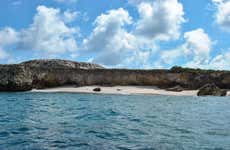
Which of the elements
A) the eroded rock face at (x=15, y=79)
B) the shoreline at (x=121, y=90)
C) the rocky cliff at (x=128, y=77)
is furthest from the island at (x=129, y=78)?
the eroded rock face at (x=15, y=79)

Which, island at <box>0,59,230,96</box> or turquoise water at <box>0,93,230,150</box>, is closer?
turquoise water at <box>0,93,230,150</box>

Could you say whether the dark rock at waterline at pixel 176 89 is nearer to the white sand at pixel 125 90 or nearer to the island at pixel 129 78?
the island at pixel 129 78

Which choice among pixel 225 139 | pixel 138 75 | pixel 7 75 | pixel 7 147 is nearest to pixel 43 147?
pixel 7 147

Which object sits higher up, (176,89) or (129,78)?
(129,78)

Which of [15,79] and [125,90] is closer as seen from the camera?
[15,79]

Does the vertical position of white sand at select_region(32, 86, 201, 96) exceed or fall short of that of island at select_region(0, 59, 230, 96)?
it falls short

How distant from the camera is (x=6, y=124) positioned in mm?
17031

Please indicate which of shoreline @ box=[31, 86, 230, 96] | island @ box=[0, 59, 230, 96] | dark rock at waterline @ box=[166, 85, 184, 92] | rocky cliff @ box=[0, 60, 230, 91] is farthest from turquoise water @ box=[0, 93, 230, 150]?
rocky cliff @ box=[0, 60, 230, 91]

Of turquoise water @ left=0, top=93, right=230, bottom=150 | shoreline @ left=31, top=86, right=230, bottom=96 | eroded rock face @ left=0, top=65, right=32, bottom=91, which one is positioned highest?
eroded rock face @ left=0, top=65, right=32, bottom=91

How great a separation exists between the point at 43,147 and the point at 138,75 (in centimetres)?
4453

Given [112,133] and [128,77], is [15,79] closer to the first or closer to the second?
[128,77]

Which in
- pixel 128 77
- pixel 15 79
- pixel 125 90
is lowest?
pixel 125 90

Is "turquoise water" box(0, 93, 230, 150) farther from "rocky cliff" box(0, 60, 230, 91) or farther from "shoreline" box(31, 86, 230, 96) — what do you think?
"rocky cliff" box(0, 60, 230, 91)

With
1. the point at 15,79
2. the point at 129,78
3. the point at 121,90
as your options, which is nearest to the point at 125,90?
the point at 121,90
